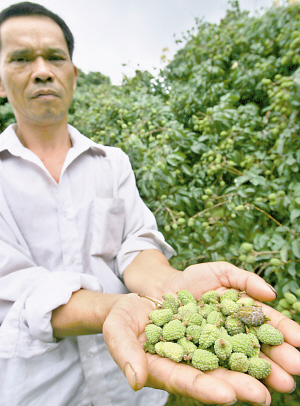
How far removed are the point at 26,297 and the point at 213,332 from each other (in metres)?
0.87

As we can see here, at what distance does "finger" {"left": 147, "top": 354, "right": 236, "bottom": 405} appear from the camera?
31.0 inches

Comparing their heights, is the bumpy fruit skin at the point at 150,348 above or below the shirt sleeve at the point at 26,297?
below

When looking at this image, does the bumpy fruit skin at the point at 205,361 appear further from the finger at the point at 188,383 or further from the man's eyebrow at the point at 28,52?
the man's eyebrow at the point at 28,52

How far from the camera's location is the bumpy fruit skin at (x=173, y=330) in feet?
3.70

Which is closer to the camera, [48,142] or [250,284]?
[250,284]

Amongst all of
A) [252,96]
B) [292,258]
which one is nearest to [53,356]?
[292,258]

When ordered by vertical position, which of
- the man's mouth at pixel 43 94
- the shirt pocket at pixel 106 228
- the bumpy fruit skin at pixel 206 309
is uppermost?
the man's mouth at pixel 43 94

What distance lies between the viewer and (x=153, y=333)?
1086 millimetres

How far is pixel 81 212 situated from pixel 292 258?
1340 millimetres

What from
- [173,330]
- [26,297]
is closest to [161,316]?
[173,330]

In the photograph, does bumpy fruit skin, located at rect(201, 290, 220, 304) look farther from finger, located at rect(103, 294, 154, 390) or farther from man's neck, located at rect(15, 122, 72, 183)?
man's neck, located at rect(15, 122, 72, 183)

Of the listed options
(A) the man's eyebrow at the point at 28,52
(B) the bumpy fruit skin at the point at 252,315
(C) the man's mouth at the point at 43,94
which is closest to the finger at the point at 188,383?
(B) the bumpy fruit skin at the point at 252,315

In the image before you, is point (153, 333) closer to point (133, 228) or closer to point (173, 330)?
point (173, 330)

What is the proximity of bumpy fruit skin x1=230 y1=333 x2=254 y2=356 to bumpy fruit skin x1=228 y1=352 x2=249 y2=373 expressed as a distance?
45mm
